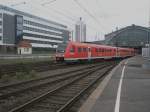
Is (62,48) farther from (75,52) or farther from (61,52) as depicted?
(75,52)

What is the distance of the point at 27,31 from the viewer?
10531 cm

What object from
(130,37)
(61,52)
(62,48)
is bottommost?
(61,52)

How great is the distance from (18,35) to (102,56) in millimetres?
55391

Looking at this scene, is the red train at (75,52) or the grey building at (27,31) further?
the grey building at (27,31)

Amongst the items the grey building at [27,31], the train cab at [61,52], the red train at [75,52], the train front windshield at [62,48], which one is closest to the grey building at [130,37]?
the grey building at [27,31]

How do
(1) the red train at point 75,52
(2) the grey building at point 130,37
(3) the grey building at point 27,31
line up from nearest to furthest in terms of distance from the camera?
(1) the red train at point 75,52 < (3) the grey building at point 27,31 < (2) the grey building at point 130,37

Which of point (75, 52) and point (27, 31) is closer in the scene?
point (75, 52)

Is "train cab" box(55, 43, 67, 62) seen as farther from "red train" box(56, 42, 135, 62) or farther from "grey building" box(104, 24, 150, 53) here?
"grey building" box(104, 24, 150, 53)

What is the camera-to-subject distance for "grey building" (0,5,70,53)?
88175 mm

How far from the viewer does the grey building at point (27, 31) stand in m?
88.2

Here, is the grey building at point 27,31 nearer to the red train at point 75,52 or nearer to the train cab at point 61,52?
the red train at point 75,52

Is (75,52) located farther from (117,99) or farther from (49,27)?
(49,27)

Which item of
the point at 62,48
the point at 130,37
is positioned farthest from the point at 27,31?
the point at 62,48

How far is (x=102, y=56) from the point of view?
45375 mm
